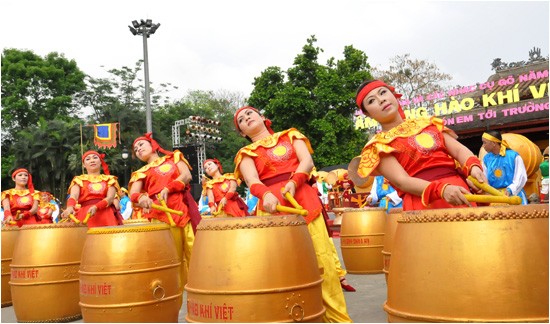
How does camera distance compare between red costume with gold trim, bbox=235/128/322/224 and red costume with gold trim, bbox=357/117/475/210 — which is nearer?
red costume with gold trim, bbox=357/117/475/210

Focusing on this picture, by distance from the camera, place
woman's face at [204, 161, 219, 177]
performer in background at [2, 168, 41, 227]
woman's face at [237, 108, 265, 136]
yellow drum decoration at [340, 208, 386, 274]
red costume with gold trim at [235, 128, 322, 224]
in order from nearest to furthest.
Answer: red costume with gold trim at [235, 128, 322, 224] → woman's face at [237, 108, 265, 136] → yellow drum decoration at [340, 208, 386, 274] → performer in background at [2, 168, 41, 227] → woman's face at [204, 161, 219, 177]

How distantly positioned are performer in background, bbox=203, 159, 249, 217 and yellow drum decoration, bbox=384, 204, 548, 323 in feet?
19.8

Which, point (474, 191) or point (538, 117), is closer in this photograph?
point (474, 191)

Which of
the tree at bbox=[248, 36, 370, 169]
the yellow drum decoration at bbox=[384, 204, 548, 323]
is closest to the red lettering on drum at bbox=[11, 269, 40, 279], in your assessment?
the yellow drum decoration at bbox=[384, 204, 548, 323]

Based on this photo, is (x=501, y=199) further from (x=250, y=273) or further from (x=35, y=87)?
(x=35, y=87)

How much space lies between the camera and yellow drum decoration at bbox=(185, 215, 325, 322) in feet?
7.72

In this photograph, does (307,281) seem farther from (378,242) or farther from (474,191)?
(378,242)

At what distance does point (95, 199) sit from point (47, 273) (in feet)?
4.29

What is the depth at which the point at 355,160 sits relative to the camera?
10.2ft

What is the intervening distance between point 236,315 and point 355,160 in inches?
47.6

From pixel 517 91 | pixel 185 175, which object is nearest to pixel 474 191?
pixel 185 175

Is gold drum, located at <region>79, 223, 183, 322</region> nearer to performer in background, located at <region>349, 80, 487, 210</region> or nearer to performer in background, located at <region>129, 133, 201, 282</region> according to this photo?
performer in background, located at <region>129, 133, 201, 282</region>

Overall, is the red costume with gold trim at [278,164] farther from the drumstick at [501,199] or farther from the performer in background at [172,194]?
the drumstick at [501,199]

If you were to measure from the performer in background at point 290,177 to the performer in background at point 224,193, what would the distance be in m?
3.92
